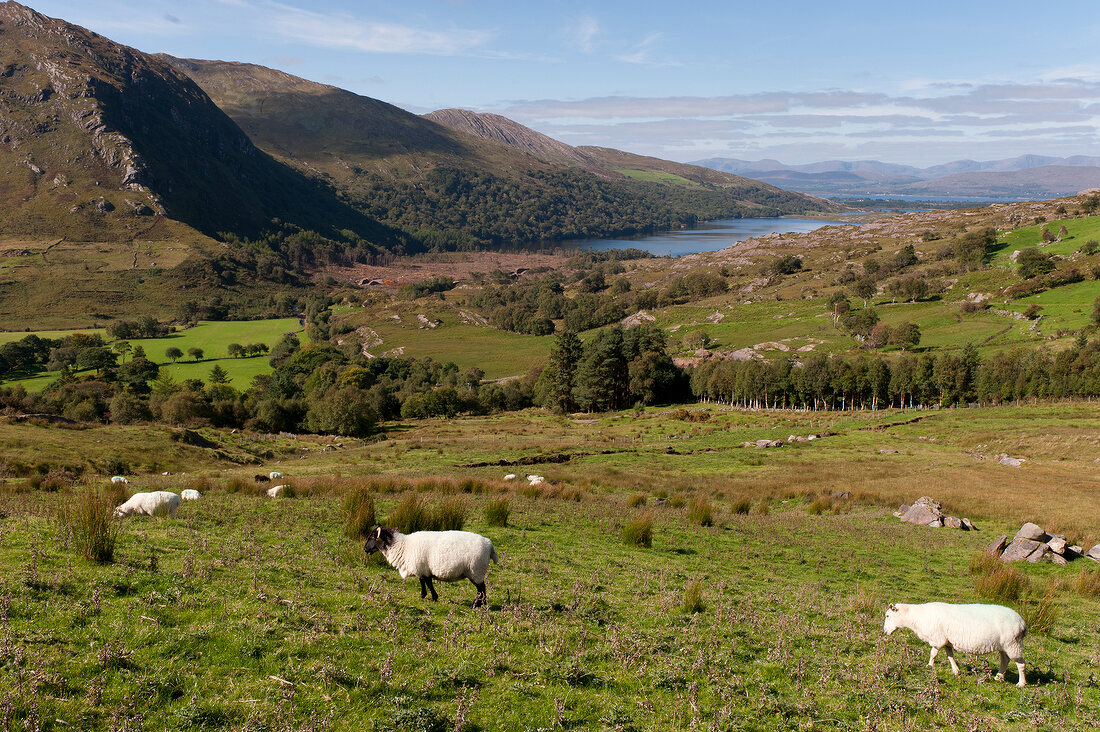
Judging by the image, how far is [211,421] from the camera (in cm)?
6222

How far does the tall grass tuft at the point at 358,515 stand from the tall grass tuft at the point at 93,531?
4.23 meters

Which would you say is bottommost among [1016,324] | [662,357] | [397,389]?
[397,389]

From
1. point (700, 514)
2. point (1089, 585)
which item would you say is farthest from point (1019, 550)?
point (700, 514)

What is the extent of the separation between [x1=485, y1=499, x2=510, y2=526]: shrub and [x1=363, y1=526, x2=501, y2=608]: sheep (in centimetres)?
633

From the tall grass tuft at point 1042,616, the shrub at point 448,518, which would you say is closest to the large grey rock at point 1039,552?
the tall grass tuft at point 1042,616

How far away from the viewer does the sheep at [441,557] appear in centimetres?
934

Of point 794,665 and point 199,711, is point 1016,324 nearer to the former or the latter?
point 794,665

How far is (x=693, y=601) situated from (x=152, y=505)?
13519 millimetres

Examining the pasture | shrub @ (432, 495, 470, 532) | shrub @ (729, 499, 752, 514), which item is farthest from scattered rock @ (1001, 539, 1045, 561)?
shrub @ (432, 495, 470, 532)

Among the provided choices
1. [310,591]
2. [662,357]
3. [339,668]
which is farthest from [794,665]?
[662,357]

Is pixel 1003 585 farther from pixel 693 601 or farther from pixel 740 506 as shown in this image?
pixel 740 506

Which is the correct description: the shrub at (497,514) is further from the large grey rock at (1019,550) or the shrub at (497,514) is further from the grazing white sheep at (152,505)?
the large grey rock at (1019,550)

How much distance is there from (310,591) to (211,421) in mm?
62520

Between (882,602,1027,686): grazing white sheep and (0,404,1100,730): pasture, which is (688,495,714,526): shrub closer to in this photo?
(0,404,1100,730): pasture
